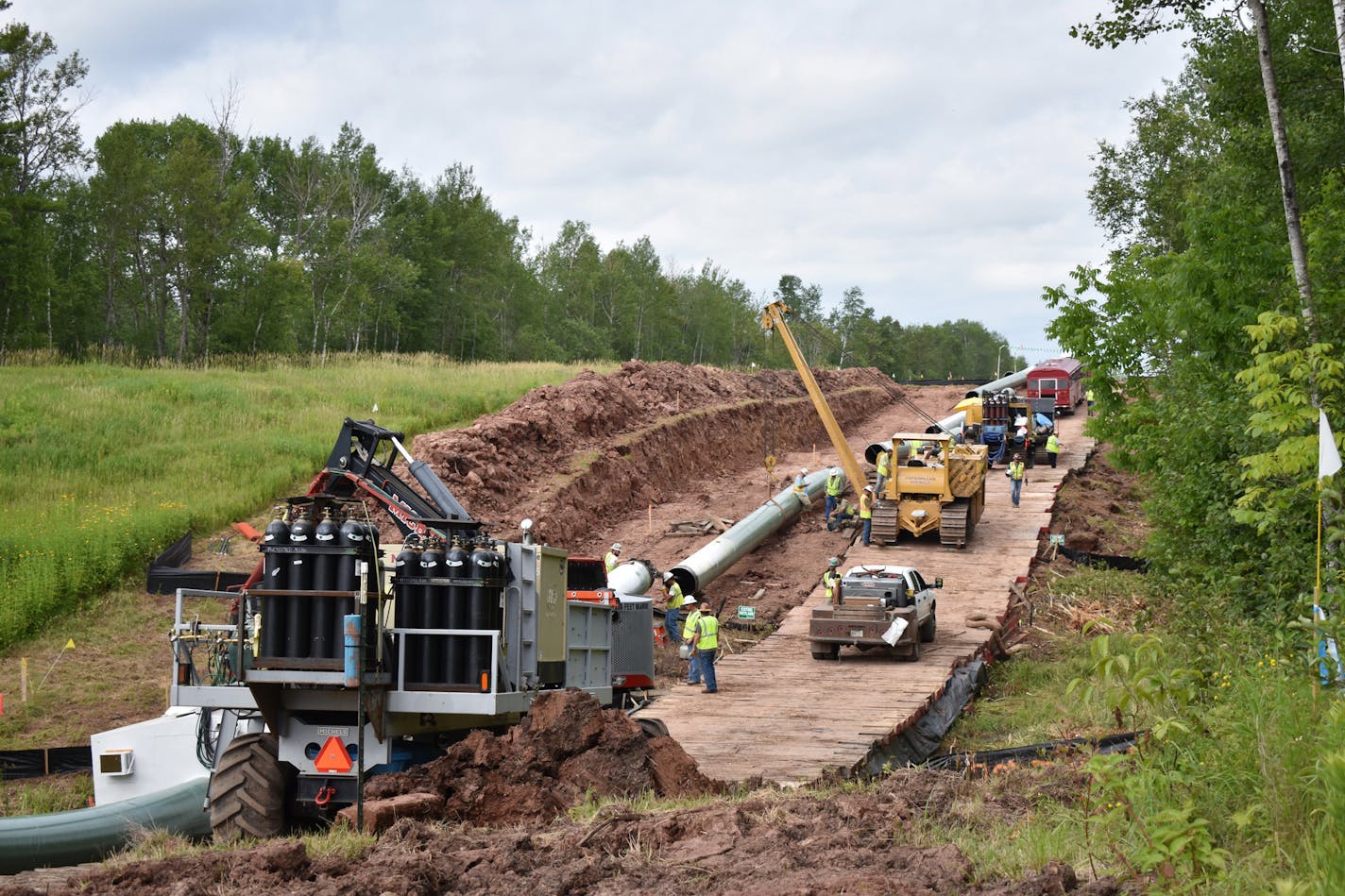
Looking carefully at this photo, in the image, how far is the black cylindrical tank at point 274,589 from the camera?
1159 centimetres

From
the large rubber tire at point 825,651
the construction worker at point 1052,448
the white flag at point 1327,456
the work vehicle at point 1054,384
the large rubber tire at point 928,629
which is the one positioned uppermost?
the work vehicle at point 1054,384

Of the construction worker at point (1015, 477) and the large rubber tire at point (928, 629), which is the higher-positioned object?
the construction worker at point (1015, 477)

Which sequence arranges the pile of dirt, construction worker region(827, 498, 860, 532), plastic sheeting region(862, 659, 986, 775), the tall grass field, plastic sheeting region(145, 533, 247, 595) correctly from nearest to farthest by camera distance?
the pile of dirt < plastic sheeting region(862, 659, 986, 775) < plastic sheeting region(145, 533, 247, 595) < the tall grass field < construction worker region(827, 498, 860, 532)

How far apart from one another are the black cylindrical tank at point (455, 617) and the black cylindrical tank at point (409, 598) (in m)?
0.28

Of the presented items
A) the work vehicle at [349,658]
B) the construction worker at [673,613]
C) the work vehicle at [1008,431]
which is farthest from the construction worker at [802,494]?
the work vehicle at [349,658]

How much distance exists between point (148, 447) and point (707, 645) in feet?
62.2

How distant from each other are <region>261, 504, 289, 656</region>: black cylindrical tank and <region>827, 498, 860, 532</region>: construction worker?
2325 cm

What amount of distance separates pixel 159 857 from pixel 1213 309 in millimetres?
19380

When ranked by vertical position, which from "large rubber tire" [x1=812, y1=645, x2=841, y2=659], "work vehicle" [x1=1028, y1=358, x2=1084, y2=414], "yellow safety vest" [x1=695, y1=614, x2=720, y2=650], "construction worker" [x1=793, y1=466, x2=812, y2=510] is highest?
"work vehicle" [x1=1028, y1=358, x2=1084, y2=414]

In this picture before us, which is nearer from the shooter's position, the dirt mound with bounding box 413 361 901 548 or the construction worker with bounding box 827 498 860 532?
the dirt mound with bounding box 413 361 901 548

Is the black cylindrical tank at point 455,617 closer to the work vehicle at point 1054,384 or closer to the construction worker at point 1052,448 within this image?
the construction worker at point 1052,448

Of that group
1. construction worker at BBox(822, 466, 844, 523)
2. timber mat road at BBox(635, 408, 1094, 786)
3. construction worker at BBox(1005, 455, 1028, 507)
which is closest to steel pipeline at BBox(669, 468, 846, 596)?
construction worker at BBox(822, 466, 844, 523)

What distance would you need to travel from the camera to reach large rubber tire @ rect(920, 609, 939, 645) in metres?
22.7

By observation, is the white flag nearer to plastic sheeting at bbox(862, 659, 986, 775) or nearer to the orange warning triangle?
plastic sheeting at bbox(862, 659, 986, 775)
